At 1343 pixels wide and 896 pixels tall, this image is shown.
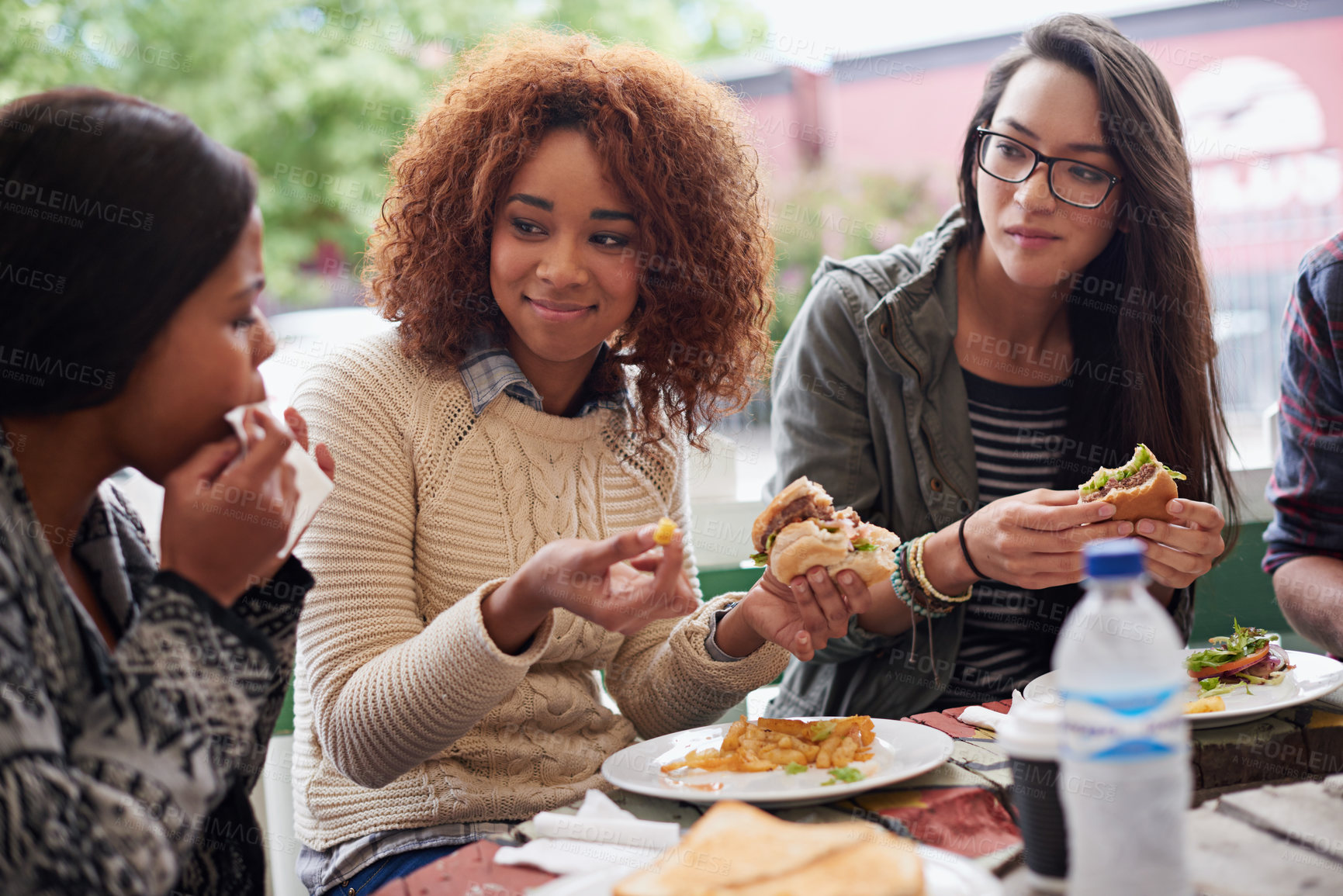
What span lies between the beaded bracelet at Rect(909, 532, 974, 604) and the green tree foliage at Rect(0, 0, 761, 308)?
723 centimetres

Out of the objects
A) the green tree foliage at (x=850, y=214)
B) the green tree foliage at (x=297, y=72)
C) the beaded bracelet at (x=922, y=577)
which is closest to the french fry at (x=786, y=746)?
the beaded bracelet at (x=922, y=577)

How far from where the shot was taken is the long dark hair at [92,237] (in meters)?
1.34

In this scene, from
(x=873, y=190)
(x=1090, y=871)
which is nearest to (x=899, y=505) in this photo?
(x=1090, y=871)

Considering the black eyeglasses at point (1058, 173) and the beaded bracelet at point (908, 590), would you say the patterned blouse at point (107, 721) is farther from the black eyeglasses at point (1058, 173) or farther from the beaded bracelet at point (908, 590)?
the black eyeglasses at point (1058, 173)

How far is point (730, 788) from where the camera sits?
63.1 inches

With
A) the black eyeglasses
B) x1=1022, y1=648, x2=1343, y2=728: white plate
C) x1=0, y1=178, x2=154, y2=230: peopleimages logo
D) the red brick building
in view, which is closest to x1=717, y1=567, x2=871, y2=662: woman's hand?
x1=1022, y1=648, x2=1343, y2=728: white plate

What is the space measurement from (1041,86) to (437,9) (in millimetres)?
9116

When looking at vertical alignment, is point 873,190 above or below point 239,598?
above

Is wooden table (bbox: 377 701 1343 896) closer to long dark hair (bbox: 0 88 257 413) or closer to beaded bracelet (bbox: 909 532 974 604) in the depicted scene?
beaded bracelet (bbox: 909 532 974 604)

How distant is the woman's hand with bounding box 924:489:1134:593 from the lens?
7.09ft

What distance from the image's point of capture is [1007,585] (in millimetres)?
2770

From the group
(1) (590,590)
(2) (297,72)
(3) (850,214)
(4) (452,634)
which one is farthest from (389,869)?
(3) (850,214)

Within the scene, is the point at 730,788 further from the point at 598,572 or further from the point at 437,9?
the point at 437,9

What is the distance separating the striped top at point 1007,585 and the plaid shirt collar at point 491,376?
1.22 m
